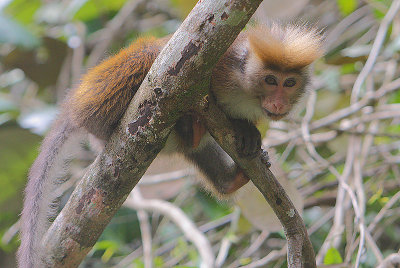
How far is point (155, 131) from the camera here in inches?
73.2

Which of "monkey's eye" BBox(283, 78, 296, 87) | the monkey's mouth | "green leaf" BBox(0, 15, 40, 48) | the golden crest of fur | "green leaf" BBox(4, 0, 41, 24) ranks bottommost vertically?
"green leaf" BBox(0, 15, 40, 48)

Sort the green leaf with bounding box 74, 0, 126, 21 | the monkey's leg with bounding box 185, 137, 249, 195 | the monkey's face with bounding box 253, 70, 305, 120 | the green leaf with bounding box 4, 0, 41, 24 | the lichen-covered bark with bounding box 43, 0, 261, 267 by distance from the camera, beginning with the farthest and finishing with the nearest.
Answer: the green leaf with bounding box 4, 0, 41, 24 → the green leaf with bounding box 74, 0, 126, 21 → the monkey's leg with bounding box 185, 137, 249, 195 → the monkey's face with bounding box 253, 70, 305, 120 → the lichen-covered bark with bounding box 43, 0, 261, 267

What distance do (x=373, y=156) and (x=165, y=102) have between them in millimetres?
2569

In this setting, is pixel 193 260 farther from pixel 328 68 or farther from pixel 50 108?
pixel 328 68

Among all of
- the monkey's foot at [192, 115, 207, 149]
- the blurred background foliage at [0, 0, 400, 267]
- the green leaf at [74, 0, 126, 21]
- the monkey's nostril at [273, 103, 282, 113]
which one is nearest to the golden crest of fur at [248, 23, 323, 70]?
the monkey's nostril at [273, 103, 282, 113]

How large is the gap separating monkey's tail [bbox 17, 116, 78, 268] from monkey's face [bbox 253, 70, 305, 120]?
0.96 meters

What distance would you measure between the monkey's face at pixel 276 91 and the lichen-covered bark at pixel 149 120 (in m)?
0.59

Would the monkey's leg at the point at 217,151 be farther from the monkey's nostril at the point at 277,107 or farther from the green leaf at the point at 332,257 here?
the green leaf at the point at 332,257

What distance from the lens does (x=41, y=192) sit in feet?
7.42

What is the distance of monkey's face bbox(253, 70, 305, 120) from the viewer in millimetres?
2262

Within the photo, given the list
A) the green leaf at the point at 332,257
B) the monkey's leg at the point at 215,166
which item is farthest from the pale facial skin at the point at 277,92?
the green leaf at the point at 332,257

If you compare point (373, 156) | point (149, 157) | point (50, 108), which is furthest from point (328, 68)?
point (149, 157)

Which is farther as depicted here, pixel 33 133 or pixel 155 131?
pixel 33 133

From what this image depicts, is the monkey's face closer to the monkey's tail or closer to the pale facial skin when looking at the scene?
the pale facial skin
